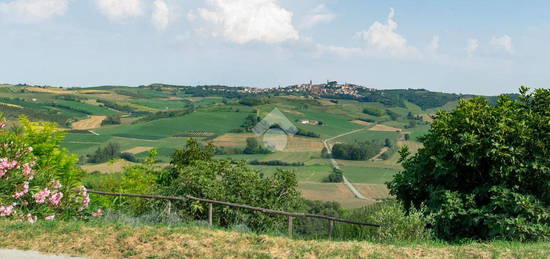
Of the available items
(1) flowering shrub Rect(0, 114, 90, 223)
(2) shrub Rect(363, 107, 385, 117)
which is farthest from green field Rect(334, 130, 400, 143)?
(1) flowering shrub Rect(0, 114, 90, 223)

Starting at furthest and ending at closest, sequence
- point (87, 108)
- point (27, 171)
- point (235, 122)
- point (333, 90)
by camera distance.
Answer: point (333, 90) < point (87, 108) < point (235, 122) < point (27, 171)

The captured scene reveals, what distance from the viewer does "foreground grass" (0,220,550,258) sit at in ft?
24.1

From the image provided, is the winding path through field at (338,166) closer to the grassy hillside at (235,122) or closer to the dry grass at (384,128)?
the grassy hillside at (235,122)

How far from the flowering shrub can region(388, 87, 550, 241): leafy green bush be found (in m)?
7.60

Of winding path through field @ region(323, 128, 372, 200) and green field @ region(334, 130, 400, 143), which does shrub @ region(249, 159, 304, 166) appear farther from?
green field @ region(334, 130, 400, 143)

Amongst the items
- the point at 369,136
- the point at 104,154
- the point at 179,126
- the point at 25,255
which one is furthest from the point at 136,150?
the point at 25,255

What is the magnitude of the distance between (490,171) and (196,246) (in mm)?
6364

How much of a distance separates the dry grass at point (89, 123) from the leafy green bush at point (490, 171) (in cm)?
9678

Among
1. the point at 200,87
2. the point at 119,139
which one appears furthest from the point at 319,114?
the point at 200,87

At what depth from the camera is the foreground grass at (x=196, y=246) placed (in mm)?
7348

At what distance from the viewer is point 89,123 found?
10494cm

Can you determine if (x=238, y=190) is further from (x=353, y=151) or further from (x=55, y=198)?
(x=353, y=151)

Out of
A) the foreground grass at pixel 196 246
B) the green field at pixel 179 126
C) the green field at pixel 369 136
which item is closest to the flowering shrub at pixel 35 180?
the foreground grass at pixel 196 246

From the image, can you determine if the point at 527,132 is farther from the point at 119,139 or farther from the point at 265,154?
the point at 119,139
